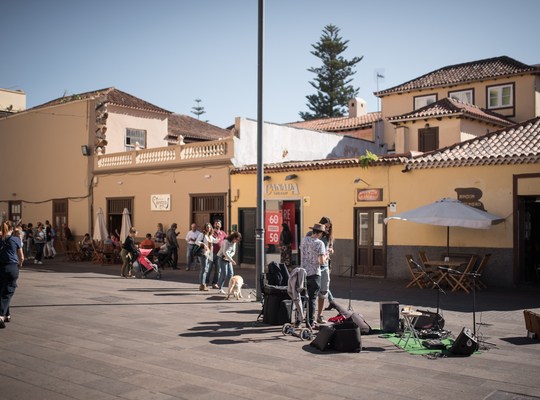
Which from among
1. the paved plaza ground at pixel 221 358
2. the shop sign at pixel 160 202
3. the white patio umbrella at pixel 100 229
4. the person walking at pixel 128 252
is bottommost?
the paved plaza ground at pixel 221 358

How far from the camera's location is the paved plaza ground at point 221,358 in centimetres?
636

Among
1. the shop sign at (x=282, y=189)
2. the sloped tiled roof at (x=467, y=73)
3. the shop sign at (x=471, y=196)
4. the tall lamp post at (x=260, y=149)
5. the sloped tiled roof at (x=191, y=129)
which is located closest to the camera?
the tall lamp post at (x=260, y=149)

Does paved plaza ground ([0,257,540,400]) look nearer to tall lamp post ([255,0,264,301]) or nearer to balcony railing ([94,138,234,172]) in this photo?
tall lamp post ([255,0,264,301])

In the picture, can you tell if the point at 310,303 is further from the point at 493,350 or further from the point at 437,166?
the point at 437,166

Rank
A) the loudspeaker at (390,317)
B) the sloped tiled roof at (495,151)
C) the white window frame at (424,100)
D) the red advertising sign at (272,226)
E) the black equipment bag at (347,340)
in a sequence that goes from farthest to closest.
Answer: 1. the white window frame at (424,100)
2. the red advertising sign at (272,226)
3. the sloped tiled roof at (495,151)
4. the loudspeaker at (390,317)
5. the black equipment bag at (347,340)

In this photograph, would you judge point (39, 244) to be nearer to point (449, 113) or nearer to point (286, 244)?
point (286, 244)

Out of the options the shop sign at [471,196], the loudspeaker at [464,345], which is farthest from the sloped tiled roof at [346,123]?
the loudspeaker at [464,345]

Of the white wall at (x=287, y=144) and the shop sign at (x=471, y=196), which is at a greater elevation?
the white wall at (x=287, y=144)

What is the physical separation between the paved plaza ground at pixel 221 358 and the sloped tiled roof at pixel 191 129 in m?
21.3

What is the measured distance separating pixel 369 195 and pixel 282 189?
3.69 metres

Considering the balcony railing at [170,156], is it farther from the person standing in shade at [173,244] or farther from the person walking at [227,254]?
the person walking at [227,254]

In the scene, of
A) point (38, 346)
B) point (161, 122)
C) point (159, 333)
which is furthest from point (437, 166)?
point (161, 122)

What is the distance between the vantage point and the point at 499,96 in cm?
3188

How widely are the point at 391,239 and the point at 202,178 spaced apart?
9000mm
